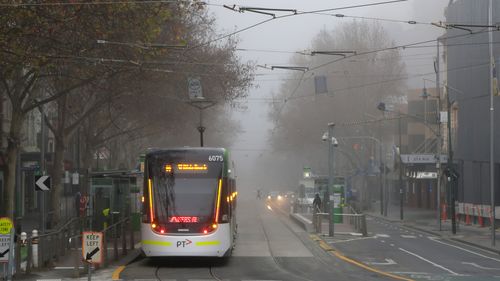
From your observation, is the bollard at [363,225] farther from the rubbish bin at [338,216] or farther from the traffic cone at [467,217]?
the traffic cone at [467,217]

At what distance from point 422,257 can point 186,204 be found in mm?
9336

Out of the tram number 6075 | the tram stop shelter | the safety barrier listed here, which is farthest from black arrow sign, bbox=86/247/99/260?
the safety barrier

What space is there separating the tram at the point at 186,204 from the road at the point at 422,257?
486 centimetres

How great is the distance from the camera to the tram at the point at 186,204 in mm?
19141

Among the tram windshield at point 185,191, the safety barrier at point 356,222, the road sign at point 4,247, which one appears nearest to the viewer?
the road sign at point 4,247

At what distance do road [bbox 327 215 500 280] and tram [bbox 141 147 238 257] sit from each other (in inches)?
191

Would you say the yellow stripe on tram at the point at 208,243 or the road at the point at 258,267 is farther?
the yellow stripe on tram at the point at 208,243

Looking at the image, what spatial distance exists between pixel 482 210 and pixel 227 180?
92.6 feet

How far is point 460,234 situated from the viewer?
39125 millimetres

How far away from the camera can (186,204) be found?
19.5 metres

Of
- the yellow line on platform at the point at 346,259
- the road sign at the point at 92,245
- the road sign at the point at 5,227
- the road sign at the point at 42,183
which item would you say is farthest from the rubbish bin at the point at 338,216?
the road sign at the point at 5,227

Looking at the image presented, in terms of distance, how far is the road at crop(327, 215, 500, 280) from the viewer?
19.7 meters

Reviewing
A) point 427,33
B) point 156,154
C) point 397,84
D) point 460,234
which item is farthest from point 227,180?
point 427,33

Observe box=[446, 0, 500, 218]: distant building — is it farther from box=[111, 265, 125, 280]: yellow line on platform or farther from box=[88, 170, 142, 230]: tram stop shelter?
box=[111, 265, 125, 280]: yellow line on platform
